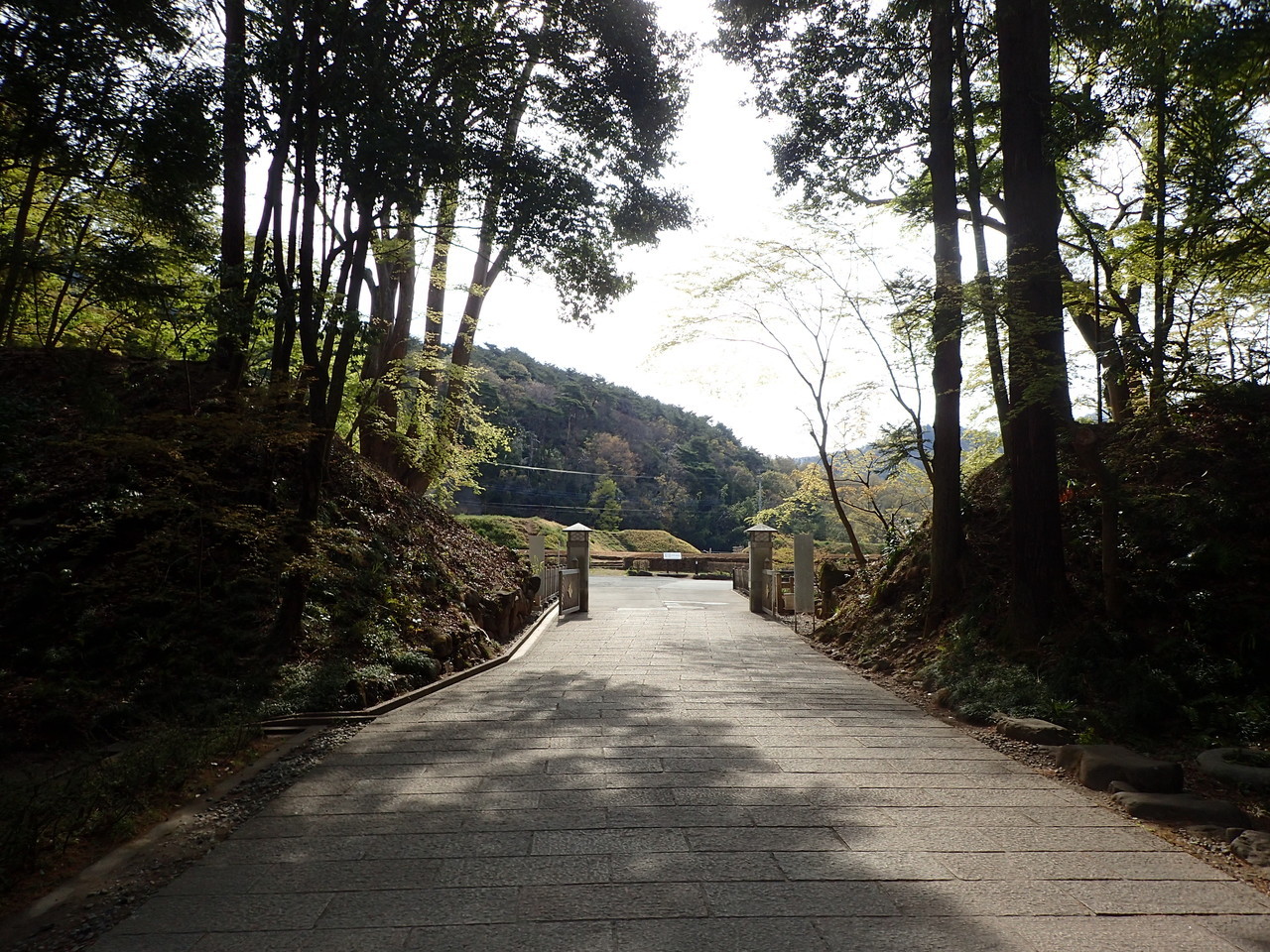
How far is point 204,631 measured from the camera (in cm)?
725

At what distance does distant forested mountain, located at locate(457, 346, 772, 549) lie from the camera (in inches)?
2520

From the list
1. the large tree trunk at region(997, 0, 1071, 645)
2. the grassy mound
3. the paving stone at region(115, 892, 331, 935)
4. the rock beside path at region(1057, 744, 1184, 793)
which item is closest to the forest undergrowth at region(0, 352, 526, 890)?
the paving stone at region(115, 892, 331, 935)

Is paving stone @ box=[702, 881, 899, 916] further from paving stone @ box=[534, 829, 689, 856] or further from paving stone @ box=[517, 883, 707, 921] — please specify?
paving stone @ box=[534, 829, 689, 856]

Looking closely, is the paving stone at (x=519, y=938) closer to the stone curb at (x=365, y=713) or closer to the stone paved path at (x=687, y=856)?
the stone paved path at (x=687, y=856)

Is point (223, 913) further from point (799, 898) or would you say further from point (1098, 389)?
point (1098, 389)

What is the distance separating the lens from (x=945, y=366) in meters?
9.96

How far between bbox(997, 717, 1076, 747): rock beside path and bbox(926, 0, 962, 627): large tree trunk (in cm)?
363

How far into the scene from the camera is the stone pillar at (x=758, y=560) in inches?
679

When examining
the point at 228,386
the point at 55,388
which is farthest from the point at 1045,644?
the point at 55,388

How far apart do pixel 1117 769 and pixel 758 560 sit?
1340cm

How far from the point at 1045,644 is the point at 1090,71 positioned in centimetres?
779

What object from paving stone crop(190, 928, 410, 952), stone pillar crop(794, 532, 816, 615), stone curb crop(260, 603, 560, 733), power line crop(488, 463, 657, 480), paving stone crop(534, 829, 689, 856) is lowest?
stone curb crop(260, 603, 560, 733)

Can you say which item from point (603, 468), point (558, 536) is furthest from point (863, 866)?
point (603, 468)

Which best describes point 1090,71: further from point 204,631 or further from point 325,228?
point 204,631
